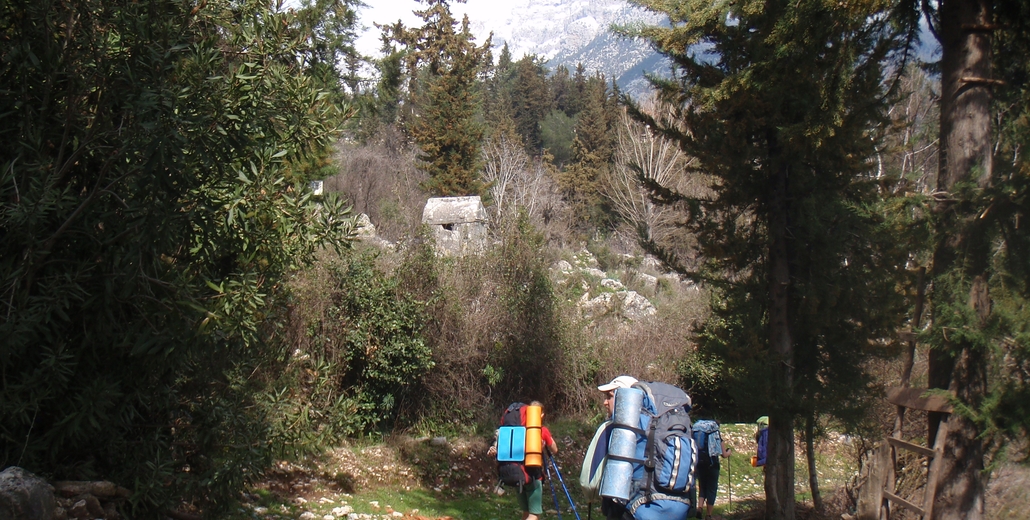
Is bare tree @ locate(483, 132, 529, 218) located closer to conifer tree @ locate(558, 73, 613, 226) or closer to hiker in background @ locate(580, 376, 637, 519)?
conifer tree @ locate(558, 73, 613, 226)

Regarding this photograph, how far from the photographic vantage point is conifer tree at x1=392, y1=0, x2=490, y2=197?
1533 inches

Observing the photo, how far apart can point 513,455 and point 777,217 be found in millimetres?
4646

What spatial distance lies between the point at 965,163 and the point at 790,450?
15.6 feet

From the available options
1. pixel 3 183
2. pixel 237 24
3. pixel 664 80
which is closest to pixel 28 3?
pixel 3 183

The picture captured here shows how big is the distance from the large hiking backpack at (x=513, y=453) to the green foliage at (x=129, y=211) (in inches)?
126

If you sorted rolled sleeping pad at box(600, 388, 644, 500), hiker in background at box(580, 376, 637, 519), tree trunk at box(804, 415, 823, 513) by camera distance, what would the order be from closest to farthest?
1. rolled sleeping pad at box(600, 388, 644, 500)
2. hiker in background at box(580, 376, 637, 519)
3. tree trunk at box(804, 415, 823, 513)

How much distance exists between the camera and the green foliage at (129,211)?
594cm

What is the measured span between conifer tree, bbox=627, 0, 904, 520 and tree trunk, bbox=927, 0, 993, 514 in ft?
6.55

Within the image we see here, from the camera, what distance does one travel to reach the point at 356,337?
15695 millimetres

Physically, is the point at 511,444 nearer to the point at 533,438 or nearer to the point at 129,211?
the point at 533,438

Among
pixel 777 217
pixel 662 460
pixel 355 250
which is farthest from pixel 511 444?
pixel 355 250

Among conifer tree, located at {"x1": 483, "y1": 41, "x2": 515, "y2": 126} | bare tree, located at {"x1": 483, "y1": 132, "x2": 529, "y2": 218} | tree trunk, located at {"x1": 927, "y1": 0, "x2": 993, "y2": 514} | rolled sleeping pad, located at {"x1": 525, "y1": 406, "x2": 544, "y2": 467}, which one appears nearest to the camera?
tree trunk, located at {"x1": 927, "y1": 0, "x2": 993, "y2": 514}

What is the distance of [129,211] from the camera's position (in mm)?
5906

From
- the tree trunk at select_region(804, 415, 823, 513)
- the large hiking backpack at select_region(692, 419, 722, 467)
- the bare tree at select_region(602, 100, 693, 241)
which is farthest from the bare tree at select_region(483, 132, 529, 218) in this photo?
the large hiking backpack at select_region(692, 419, 722, 467)
